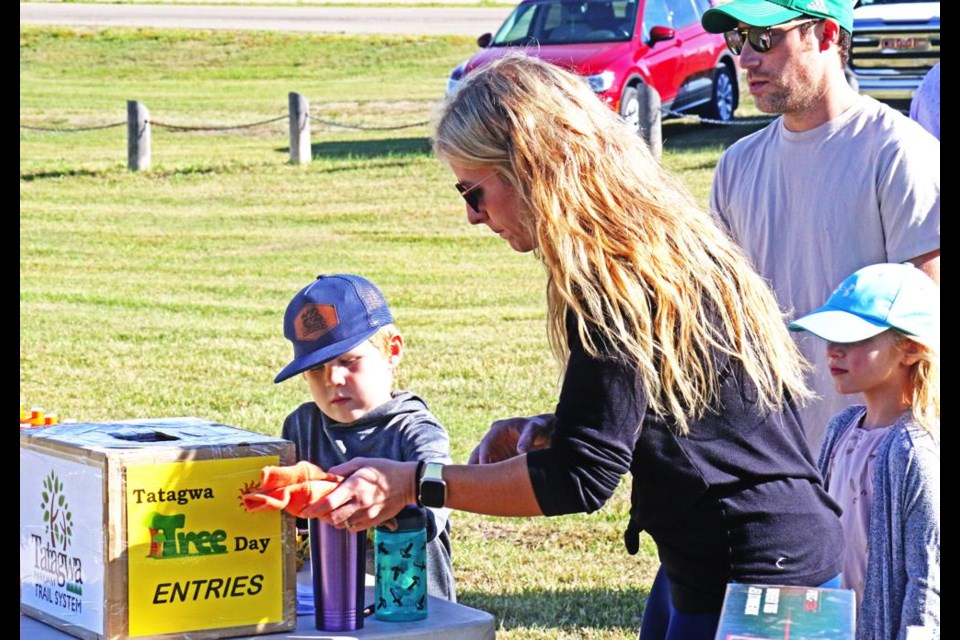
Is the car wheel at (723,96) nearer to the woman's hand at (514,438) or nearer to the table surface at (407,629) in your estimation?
the woman's hand at (514,438)

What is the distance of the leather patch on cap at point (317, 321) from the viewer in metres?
3.30

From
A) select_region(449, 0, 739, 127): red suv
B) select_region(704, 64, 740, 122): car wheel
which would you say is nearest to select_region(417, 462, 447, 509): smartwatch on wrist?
select_region(449, 0, 739, 127): red suv

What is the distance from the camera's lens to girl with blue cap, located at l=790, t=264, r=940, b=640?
10.7 ft

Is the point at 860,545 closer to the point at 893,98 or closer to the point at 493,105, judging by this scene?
the point at 493,105

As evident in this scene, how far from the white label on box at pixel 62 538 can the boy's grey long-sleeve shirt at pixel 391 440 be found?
83 cm

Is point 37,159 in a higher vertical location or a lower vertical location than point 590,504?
higher

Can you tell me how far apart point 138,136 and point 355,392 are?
46.2ft

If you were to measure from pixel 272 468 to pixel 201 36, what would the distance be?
1191 inches

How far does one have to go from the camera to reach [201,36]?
104 ft

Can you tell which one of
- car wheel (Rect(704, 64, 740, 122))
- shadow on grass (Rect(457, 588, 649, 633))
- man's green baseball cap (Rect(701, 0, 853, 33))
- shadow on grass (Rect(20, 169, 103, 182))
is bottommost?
shadow on grass (Rect(457, 588, 649, 633))

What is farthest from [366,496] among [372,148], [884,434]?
[372,148]

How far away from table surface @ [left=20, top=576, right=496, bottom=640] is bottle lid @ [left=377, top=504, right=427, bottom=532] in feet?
0.61

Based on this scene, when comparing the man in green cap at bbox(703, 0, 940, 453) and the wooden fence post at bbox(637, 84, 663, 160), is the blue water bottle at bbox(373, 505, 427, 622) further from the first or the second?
the wooden fence post at bbox(637, 84, 663, 160)
